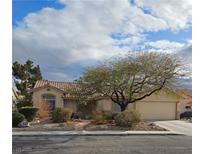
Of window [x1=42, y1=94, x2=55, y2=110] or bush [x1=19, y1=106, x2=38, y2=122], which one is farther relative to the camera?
window [x1=42, y1=94, x2=55, y2=110]

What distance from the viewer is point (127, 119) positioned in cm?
1789

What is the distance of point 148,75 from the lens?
20.3 meters

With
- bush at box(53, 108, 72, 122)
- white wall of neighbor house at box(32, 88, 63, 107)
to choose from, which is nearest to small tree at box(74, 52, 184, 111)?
bush at box(53, 108, 72, 122)

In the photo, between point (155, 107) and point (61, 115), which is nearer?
point (61, 115)

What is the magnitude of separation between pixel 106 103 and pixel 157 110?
4245 mm

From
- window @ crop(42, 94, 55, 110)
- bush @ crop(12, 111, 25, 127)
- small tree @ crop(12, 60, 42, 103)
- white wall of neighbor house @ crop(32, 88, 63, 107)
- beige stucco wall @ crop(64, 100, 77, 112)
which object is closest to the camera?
bush @ crop(12, 111, 25, 127)

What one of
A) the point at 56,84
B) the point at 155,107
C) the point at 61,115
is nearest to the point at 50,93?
the point at 56,84

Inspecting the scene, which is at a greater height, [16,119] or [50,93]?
[50,93]

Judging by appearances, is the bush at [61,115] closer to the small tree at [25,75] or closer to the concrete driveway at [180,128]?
the concrete driveway at [180,128]

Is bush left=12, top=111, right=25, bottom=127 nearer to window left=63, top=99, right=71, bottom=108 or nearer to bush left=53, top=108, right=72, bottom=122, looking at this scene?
bush left=53, top=108, right=72, bottom=122

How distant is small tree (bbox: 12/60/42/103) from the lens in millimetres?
31434

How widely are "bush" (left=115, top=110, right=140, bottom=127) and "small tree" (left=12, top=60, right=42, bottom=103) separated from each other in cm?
1447

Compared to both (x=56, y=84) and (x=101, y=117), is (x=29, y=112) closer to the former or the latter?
(x=101, y=117)

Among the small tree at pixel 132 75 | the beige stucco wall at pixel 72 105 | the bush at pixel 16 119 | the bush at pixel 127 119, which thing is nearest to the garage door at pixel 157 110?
the beige stucco wall at pixel 72 105
